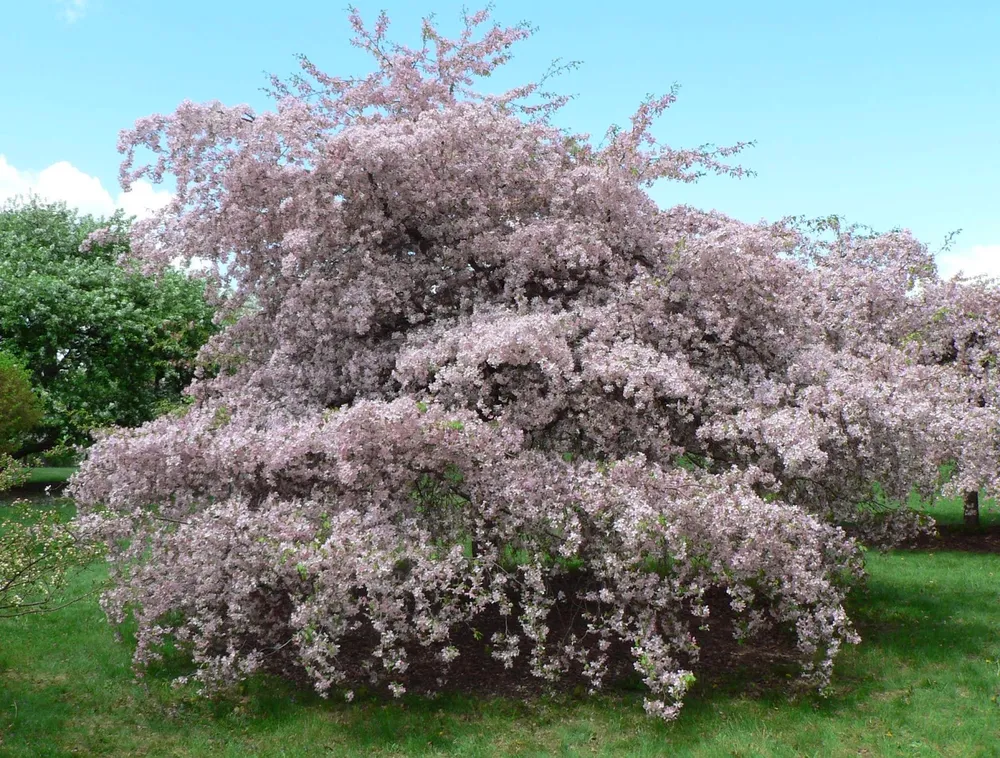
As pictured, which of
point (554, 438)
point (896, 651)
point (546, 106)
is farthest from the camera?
point (546, 106)

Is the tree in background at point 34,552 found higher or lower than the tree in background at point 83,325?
lower

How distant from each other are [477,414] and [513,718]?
2.76 metres

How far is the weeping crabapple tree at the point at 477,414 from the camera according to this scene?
7.23 metres

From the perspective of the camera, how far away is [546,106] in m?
11.6

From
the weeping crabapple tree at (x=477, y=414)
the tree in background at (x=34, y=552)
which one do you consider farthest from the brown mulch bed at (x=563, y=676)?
the tree in background at (x=34, y=552)

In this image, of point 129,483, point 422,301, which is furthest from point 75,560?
point 422,301

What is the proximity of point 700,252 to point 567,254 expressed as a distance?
1.40 m

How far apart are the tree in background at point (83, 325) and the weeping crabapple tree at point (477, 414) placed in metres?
12.5

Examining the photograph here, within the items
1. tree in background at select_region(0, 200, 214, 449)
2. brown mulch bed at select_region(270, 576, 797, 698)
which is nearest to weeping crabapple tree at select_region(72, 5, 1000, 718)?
brown mulch bed at select_region(270, 576, 797, 698)

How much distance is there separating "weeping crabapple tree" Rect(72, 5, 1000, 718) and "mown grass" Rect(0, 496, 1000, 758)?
1.39ft

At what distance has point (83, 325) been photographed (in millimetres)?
22297

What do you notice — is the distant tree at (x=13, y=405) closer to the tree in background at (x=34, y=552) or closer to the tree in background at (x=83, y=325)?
the tree in background at (x=83, y=325)

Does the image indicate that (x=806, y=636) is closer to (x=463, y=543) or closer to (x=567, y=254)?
(x=463, y=543)

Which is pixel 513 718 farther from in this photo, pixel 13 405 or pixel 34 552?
pixel 13 405
